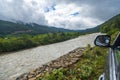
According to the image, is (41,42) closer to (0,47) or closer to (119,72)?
(0,47)

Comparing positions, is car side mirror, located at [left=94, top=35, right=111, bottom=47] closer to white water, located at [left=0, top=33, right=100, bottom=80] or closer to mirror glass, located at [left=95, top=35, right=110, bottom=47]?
mirror glass, located at [left=95, top=35, right=110, bottom=47]

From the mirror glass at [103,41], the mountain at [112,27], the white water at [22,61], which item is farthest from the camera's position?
the mountain at [112,27]

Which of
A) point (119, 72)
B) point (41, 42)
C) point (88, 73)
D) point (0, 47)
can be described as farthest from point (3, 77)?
point (41, 42)

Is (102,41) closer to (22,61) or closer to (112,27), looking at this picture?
(22,61)

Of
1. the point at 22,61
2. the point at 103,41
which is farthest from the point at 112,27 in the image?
the point at 103,41

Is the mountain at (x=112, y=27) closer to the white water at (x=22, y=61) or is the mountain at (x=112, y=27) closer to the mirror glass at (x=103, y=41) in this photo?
the white water at (x=22, y=61)

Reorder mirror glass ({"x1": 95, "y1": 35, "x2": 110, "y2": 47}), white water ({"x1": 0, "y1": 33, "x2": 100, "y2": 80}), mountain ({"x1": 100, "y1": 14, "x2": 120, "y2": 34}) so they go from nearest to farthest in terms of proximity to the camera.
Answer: mirror glass ({"x1": 95, "y1": 35, "x2": 110, "y2": 47}), white water ({"x1": 0, "y1": 33, "x2": 100, "y2": 80}), mountain ({"x1": 100, "y1": 14, "x2": 120, "y2": 34})

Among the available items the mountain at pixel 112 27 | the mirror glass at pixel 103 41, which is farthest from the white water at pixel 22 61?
the mountain at pixel 112 27

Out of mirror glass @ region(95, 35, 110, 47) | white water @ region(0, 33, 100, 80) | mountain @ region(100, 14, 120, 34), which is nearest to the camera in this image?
mirror glass @ region(95, 35, 110, 47)

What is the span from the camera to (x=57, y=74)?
11.6 meters

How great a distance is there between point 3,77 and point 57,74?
21.6ft

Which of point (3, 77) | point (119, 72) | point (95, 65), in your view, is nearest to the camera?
point (119, 72)

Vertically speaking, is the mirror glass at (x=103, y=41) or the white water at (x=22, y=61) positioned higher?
the mirror glass at (x=103, y=41)

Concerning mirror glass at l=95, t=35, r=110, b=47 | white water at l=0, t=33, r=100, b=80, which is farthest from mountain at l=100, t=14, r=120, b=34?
mirror glass at l=95, t=35, r=110, b=47
